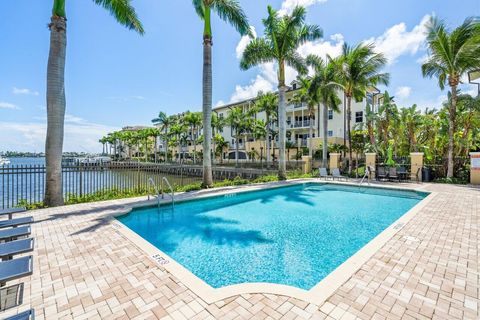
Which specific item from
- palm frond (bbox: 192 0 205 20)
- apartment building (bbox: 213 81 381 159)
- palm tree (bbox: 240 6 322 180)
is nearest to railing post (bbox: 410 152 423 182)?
apartment building (bbox: 213 81 381 159)

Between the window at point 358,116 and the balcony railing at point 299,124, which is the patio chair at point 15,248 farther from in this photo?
the balcony railing at point 299,124

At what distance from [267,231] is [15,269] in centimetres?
536

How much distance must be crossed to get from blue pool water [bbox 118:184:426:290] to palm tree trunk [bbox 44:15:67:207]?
130 inches

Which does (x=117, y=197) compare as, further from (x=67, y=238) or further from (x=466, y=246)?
(x=466, y=246)

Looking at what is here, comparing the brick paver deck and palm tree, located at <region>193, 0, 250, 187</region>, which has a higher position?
palm tree, located at <region>193, 0, 250, 187</region>

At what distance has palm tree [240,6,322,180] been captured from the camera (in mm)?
14977

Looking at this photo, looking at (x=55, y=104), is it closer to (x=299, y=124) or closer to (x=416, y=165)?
(x=416, y=165)

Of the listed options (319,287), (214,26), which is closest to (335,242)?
(319,287)

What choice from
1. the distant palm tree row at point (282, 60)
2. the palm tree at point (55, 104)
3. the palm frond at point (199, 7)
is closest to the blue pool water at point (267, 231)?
the palm tree at point (55, 104)

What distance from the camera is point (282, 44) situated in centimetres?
1543

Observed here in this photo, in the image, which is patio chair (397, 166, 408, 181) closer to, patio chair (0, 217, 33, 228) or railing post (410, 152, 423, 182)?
railing post (410, 152, 423, 182)

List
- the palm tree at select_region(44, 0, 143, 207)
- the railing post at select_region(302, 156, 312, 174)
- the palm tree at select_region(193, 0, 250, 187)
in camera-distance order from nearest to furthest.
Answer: the palm tree at select_region(44, 0, 143, 207)
the palm tree at select_region(193, 0, 250, 187)
the railing post at select_region(302, 156, 312, 174)

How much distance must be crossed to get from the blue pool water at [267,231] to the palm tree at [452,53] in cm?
895

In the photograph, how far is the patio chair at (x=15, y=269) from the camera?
2271 mm
